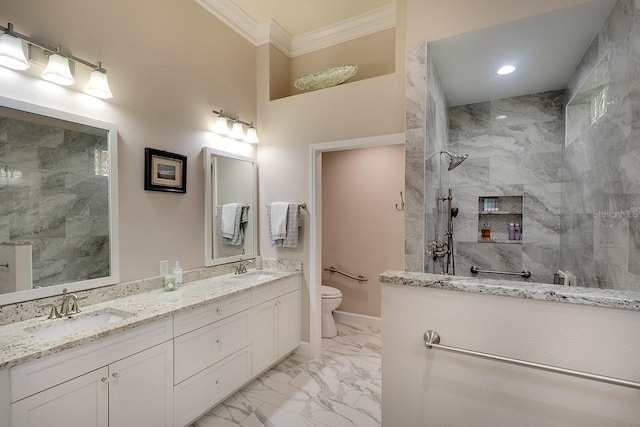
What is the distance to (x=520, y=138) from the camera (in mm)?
3197

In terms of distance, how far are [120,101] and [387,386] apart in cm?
239

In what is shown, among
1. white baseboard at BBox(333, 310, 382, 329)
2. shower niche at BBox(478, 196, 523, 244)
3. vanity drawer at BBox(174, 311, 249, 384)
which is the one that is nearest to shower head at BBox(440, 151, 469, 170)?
shower niche at BBox(478, 196, 523, 244)

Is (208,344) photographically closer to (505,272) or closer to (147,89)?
(147,89)

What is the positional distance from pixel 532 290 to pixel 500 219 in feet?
7.83

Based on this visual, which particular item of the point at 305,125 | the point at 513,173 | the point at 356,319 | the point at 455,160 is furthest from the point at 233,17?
the point at 356,319

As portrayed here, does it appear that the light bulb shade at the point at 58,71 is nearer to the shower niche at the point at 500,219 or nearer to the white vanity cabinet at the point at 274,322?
the white vanity cabinet at the point at 274,322

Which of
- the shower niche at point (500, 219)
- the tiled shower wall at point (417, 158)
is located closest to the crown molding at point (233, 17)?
the tiled shower wall at point (417, 158)

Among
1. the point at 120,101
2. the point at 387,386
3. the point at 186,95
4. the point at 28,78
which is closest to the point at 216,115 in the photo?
the point at 186,95

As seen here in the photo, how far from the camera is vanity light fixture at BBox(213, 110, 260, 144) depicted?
2.73 meters

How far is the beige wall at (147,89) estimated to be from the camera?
5.71ft

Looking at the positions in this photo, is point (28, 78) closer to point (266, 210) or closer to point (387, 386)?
point (266, 210)

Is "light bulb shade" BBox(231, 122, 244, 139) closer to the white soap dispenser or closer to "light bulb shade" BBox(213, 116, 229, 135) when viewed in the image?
"light bulb shade" BBox(213, 116, 229, 135)

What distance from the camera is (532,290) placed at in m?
1.23

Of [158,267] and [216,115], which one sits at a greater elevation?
[216,115]
